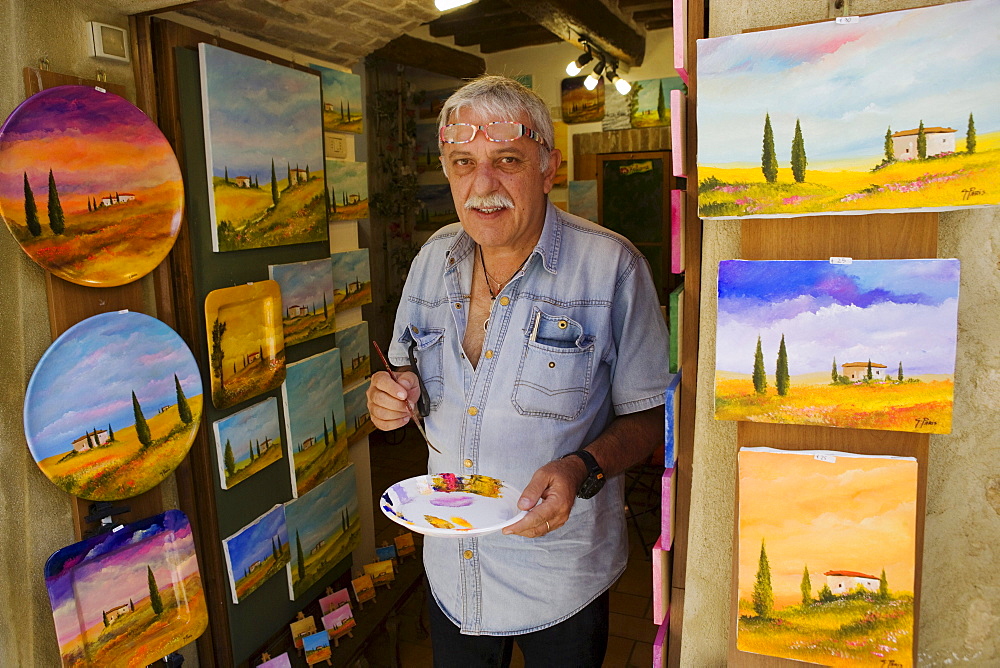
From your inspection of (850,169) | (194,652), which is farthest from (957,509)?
(194,652)

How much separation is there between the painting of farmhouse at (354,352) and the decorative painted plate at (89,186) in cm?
113

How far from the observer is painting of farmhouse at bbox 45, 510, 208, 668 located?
1.63 meters

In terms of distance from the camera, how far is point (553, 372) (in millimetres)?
1474

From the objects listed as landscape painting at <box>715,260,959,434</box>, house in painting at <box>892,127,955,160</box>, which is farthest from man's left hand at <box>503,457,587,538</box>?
house in painting at <box>892,127,955,160</box>

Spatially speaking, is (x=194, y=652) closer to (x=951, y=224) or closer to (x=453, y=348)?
(x=453, y=348)

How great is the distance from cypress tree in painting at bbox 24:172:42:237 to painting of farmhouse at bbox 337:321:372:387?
1476 millimetres

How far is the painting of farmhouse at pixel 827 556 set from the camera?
32.4 inches

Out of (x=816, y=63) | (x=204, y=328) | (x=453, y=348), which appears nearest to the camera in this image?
(x=816, y=63)

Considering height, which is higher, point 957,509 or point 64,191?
point 64,191

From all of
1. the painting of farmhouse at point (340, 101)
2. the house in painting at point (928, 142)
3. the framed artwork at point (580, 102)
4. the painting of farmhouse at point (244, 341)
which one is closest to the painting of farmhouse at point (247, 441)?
the painting of farmhouse at point (244, 341)

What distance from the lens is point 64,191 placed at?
162 cm

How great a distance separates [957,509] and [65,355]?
1.77 m

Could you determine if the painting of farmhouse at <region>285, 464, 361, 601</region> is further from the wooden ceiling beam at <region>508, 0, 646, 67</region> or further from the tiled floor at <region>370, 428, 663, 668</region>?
the wooden ceiling beam at <region>508, 0, 646, 67</region>

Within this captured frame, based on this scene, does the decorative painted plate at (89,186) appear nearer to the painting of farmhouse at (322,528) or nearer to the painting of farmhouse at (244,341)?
the painting of farmhouse at (244,341)
